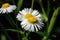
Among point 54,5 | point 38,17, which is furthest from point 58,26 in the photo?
point 38,17

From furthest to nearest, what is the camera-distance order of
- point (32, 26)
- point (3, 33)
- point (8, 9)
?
point (3, 33)
point (8, 9)
point (32, 26)

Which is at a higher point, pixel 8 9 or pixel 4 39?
pixel 8 9

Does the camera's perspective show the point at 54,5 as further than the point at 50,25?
Yes

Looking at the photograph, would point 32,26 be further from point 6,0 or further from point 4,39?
point 6,0

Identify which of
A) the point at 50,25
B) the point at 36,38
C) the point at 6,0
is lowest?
the point at 36,38

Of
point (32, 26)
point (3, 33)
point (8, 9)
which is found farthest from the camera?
point (3, 33)

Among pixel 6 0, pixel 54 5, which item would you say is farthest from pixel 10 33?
pixel 54 5

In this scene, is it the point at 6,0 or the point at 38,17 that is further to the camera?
the point at 6,0

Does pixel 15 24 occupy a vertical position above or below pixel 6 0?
below

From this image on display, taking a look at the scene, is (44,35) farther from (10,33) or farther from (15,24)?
(10,33)
